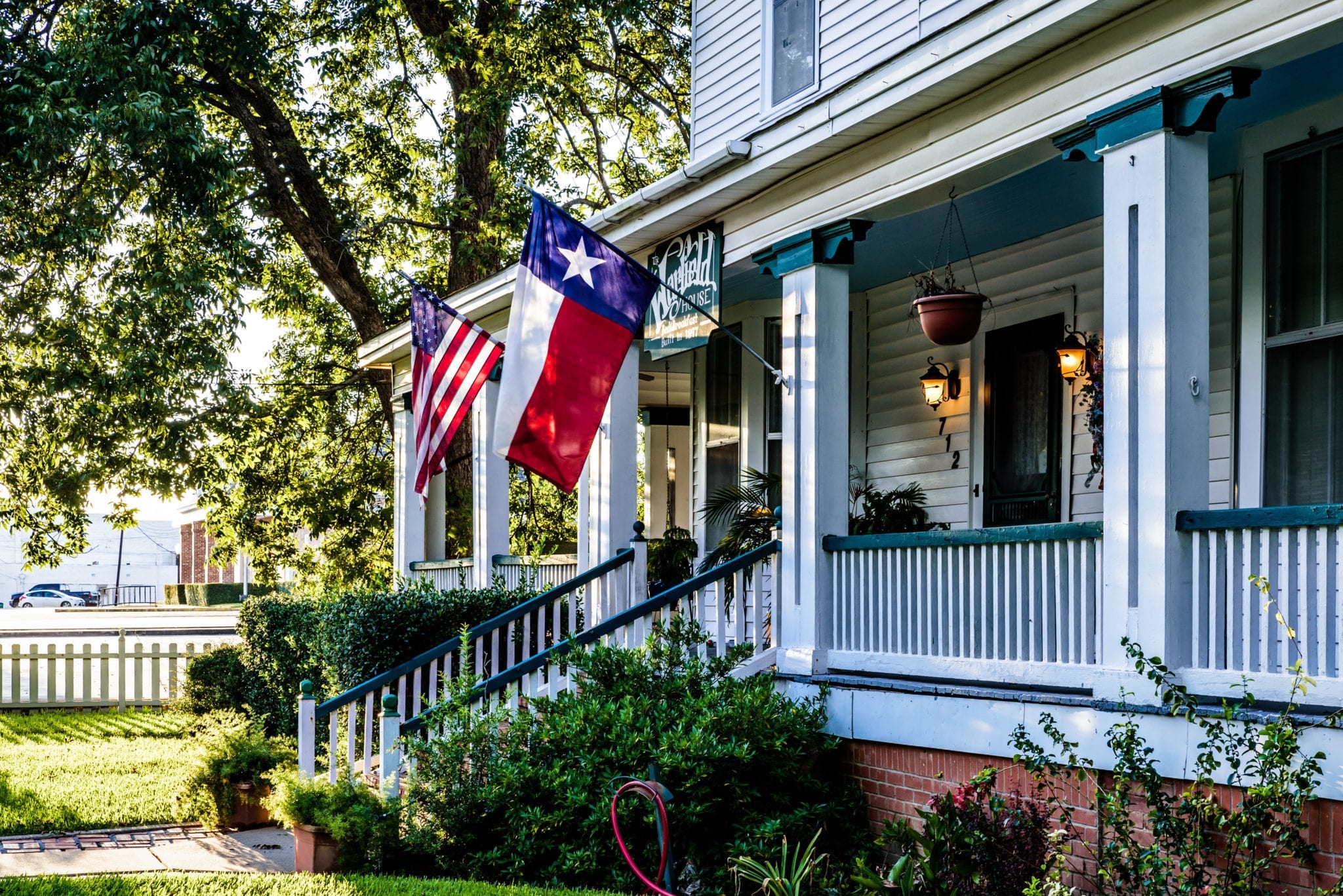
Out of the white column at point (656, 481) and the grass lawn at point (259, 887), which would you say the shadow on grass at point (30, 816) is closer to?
the grass lawn at point (259, 887)

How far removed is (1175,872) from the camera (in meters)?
5.66

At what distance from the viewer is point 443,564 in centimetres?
1611

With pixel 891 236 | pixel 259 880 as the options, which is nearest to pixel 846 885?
pixel 259 880

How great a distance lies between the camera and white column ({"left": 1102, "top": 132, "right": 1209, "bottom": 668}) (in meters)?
5.97

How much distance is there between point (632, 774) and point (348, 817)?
1.95 metres

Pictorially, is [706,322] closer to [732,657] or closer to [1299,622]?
[732,657]

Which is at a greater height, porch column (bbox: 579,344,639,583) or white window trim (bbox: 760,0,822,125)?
white window trim (bbox: 760,0,822,125)

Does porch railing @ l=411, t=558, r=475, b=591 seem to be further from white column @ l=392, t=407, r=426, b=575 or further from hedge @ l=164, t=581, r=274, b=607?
hedge @ l=164, t=581, r=274, b=607

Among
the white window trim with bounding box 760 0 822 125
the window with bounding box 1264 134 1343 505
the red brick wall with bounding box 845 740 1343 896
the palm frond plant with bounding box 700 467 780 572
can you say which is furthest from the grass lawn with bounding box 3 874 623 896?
the white window trim with bounding box 760 0 822 125

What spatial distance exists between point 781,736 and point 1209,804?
269 centimetres

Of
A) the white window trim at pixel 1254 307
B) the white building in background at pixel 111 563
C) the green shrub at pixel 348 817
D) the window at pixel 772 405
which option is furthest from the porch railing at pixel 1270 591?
the white building in background at pixel 111 563

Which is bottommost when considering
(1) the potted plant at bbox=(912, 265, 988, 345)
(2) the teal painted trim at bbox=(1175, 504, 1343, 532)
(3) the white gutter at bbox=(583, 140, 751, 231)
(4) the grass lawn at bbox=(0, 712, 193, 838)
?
(4) the grass lawn at bbox=(0, 712, 193, 838)

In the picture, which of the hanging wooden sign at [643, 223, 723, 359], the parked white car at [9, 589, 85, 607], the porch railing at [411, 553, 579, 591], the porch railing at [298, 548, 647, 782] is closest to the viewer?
the porch railing at [298, 548, 647, 782]

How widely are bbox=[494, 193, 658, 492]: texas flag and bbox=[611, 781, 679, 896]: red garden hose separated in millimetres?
2602
